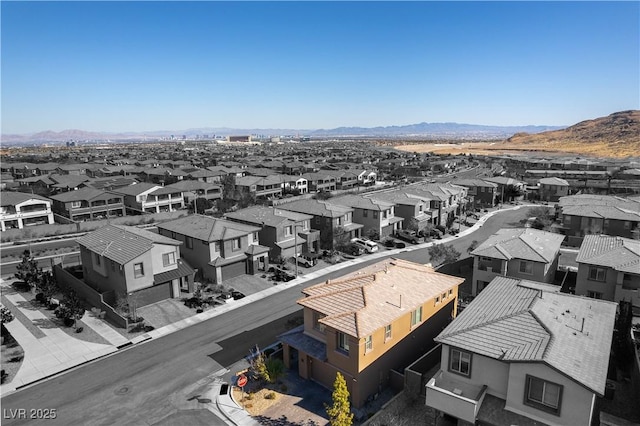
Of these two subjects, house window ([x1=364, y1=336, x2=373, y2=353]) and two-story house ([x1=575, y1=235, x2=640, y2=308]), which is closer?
house window ([x1=364, y1=336, x2=373, y2=353])

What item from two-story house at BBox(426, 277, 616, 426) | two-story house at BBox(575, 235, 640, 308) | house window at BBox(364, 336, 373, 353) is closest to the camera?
two-story house at BBox(426, 277, 616, 426)

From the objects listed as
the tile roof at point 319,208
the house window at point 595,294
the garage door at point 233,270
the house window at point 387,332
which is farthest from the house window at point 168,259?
the house window at point 595,294

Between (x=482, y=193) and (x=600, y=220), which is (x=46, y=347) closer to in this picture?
(x=600, y=220)

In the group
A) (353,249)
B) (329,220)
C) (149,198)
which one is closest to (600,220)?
(353,249)

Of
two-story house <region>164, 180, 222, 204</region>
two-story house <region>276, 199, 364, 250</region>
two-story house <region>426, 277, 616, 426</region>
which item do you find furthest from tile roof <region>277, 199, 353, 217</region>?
two-story house <region>426, 277, 616, 426</region>

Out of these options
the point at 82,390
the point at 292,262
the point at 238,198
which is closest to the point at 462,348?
the point at 82,390

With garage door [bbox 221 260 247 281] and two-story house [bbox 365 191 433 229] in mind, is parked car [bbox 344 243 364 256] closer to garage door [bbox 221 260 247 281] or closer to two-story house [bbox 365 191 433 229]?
two-story house [bbox 365 191 433 229]

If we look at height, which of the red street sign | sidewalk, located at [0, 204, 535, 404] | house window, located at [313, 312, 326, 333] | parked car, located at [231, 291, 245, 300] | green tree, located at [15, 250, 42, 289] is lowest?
sidewalk, located at [0, 204, 535, 404]
